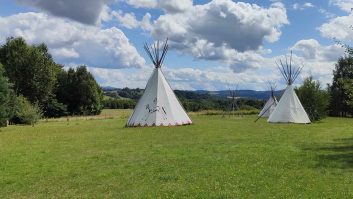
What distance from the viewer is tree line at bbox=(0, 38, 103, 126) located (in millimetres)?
51903

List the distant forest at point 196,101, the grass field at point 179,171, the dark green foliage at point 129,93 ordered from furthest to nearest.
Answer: the dark green foliage at point 129,93
the distant forest at point 196,101
the grass field at point 179,171

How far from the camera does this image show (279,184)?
1175 cm

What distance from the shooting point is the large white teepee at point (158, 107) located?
37.4 metres

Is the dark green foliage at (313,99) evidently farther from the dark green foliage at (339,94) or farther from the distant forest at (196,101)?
the dark green foliage at (339,94)

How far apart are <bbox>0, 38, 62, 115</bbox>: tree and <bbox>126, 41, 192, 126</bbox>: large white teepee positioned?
105 feet

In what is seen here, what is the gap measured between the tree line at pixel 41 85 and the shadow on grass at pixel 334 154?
105 ft

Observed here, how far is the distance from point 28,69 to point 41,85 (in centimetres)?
307

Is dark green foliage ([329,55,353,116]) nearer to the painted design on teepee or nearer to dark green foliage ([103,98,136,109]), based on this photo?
the painted design on teepee

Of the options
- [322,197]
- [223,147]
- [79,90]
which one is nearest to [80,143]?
[223,147]

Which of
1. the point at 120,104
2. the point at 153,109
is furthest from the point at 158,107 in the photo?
the point at 120,104

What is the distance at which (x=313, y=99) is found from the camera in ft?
168

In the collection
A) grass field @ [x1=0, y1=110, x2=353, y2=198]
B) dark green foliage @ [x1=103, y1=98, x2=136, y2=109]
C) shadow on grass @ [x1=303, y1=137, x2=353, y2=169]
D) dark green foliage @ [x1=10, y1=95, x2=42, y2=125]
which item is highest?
dark green foliage @ [x1=103, y1=98, x2=136, y2=109]

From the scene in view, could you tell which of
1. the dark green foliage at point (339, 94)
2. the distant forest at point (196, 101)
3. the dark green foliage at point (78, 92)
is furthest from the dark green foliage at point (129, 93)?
the dark green foliage at point (339, 94)

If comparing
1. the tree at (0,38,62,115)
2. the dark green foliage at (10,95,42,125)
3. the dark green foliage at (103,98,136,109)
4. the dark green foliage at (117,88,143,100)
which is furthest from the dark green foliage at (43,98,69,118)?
the dark green foliage at (117,88,143,100)
